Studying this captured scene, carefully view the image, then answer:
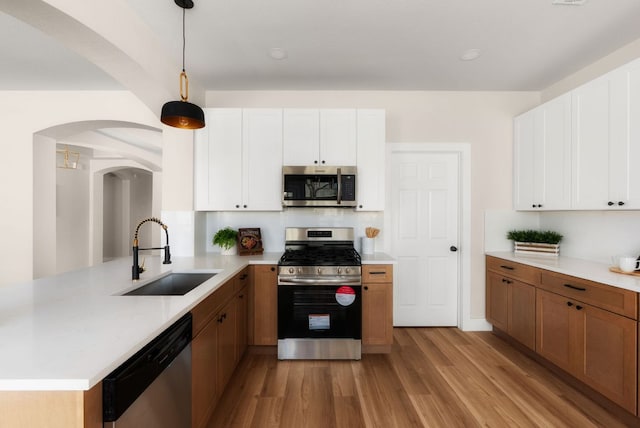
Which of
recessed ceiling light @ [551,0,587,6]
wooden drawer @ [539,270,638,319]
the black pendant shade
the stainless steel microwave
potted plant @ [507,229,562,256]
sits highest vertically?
recessed ceiling light @ [551,0,587,6]

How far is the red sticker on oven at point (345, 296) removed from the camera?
2605mm

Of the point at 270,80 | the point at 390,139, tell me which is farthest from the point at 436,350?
the point at 270,80

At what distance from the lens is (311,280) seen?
2613 mm

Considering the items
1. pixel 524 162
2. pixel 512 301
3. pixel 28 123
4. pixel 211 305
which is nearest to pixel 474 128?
pixel 524 162

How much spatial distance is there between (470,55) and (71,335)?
330cm

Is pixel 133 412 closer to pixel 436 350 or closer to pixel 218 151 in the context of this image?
pixel 218 151

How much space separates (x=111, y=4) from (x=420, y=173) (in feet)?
10.2

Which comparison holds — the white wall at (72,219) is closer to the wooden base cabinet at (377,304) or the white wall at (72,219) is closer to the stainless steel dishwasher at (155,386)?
the stainless steel dishwasher at (155,386)

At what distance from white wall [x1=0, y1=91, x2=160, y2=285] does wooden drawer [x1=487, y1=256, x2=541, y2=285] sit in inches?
158

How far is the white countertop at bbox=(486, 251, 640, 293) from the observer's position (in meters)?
1.88

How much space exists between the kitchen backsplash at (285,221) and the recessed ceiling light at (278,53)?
5.05 ft

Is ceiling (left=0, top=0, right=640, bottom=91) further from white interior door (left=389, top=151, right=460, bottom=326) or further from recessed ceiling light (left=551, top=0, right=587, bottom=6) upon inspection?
white interior door (left=389, top=151, right=460, bottom=326)

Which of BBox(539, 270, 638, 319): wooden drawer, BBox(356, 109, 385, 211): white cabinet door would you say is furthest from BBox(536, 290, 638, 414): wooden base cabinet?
BBox(356, 109, 385, 211): white cabinet door

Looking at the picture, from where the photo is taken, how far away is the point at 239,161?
9.93 feet
